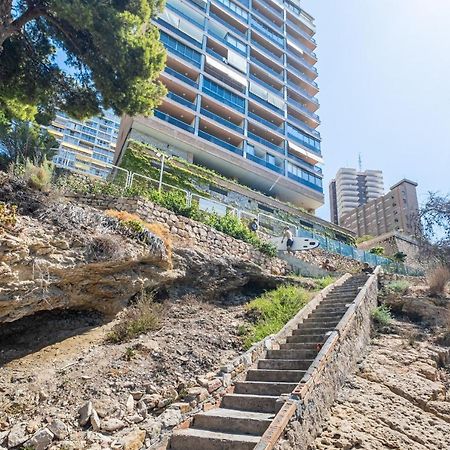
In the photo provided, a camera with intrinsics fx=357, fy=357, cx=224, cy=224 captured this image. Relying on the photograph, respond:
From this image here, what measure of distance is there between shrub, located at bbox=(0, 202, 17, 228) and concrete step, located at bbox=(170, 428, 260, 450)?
4623mm

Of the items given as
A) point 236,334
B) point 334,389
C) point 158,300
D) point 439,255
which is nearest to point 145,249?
point 158,300

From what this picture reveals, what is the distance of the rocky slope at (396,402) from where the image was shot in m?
5.12

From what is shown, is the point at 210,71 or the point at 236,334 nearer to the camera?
the point at 236,334

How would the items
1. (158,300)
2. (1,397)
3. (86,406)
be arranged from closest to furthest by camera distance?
(86,406) < (1,397) < (158,300)

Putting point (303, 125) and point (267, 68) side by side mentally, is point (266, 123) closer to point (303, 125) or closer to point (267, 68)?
point (303, 125)

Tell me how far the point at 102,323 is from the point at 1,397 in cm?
282

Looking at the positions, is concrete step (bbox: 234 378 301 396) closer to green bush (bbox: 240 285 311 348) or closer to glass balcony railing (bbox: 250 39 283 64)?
green bush (bbox: 240 285 311 348)

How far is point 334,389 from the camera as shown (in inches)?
241

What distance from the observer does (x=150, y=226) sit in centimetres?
1008

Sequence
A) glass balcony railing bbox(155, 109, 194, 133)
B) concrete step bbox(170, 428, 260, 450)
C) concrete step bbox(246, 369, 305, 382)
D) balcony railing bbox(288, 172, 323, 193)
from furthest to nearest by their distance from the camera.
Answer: balcony railing bbox(288, 172, 323, 193) → glass balcony railing bbox(155, 109, 194, 133) → concrete step bbox(246, 369, 305, 382) → concrete step bbox(170, 428, 260, 450)

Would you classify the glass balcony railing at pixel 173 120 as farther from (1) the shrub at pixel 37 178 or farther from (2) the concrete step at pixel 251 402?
(2) the concrete step at pixel 251 402

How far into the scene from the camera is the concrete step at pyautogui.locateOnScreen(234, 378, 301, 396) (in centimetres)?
552

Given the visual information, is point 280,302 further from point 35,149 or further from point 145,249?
point 35,149

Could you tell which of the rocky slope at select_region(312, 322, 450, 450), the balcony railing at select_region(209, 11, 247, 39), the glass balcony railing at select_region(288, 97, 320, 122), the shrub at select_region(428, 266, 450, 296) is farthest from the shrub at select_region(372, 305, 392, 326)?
the balcony railing at select_region(209, 11, 247, 39)
